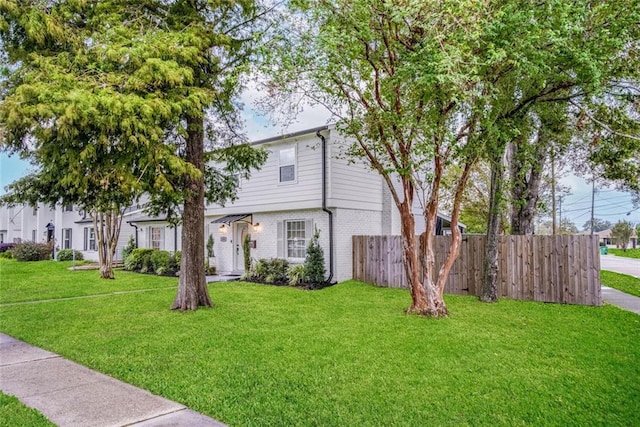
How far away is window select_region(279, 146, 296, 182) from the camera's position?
1485 centimetres

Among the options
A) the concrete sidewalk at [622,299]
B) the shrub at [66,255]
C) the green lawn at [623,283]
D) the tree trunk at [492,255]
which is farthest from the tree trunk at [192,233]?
the shrub at [66,255]

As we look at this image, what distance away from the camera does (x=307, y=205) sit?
14.3 metres

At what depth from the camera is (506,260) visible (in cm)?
1123

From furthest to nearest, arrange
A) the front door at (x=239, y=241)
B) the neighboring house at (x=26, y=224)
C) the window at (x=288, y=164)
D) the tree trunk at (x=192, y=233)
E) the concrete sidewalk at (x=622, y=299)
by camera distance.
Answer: the neighboring house at (x=26, y=224) → the front door at (x=239, y=241) → the window at (x=288, y=164) → the concrete sidewalk at (x=622, y=299) → the tree trunk at (x=192, y=233)

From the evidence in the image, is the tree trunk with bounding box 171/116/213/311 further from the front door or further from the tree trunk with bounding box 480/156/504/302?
the tree trunk with bounding box 480/156/504/302

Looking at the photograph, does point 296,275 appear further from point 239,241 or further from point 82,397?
point 82,397

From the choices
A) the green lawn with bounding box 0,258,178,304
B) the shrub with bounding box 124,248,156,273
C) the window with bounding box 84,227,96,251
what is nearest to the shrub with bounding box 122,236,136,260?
the shrub with bounding box 124,248,156,273

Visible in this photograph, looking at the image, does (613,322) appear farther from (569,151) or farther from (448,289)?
(569,151)

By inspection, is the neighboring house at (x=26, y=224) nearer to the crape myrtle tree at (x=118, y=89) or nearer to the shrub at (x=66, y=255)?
the shrub at (x=66, y=255)

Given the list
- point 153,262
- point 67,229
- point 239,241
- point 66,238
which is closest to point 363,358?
point 239,241

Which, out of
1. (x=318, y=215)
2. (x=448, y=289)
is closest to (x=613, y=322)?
(x=448, y=289)

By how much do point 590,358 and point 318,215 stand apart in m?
9.56

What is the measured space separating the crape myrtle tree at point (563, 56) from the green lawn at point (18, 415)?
25.1 ft

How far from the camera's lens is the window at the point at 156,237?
68.8 feet
